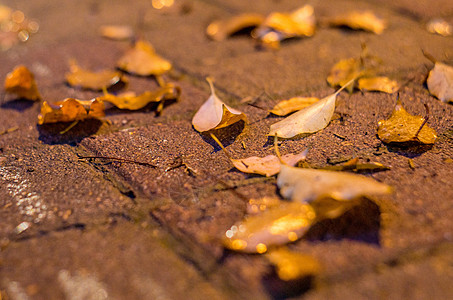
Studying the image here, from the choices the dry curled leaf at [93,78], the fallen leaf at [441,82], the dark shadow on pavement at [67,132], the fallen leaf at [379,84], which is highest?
the fallen leaf at [441,82]

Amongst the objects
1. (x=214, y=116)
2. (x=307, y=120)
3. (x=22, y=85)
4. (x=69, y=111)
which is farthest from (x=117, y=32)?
(x=307, y=120)

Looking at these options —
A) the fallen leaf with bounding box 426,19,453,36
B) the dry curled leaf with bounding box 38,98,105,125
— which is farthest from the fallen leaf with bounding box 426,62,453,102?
the dry curled leaf with bounding box 38,98,105,125

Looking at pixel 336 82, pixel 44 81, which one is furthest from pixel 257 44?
pixel 44 81

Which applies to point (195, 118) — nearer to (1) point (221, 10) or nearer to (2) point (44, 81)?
(2) point (44, 81)

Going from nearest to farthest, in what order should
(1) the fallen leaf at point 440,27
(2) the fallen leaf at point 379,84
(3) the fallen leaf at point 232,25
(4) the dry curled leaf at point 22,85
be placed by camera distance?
(2) the fallen leaf at point 379,84, (4) the dry curled leaf at point 22,85, (1) the fallen leaf at point 440,27, (3) the fallen leaf at point 232,25

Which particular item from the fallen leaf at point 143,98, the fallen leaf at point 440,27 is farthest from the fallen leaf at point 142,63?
the fallen leaf at point 440,27

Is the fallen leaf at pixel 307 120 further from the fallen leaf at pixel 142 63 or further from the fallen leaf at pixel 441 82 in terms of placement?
the fallen leaf at pixel 142 63

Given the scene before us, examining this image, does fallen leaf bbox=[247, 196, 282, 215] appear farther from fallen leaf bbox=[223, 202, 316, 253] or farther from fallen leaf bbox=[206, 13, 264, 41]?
fallen leaf bbox=[206, 13, 264, 41]
